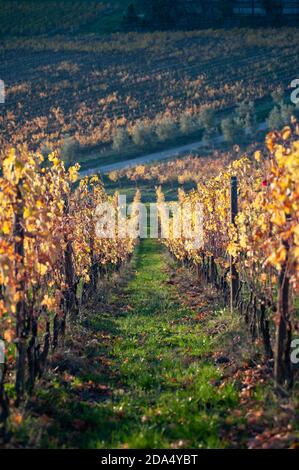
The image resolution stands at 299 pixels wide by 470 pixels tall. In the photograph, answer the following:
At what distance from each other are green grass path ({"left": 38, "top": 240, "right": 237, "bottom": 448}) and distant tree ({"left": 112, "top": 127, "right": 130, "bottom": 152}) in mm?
49550

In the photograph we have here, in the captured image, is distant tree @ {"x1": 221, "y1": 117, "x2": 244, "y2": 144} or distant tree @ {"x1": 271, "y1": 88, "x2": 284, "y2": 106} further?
distant tree @ {"x1": 271, "y1": 88, "x2": 284, "y2": 106}

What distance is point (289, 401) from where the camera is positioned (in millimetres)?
6254

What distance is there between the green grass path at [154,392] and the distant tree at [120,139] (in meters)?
49.5

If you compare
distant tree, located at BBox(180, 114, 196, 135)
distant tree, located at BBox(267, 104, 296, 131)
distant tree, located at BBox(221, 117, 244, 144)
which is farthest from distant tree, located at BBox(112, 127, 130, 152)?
distant tree, located at BBox(267, 104, 296, 131)

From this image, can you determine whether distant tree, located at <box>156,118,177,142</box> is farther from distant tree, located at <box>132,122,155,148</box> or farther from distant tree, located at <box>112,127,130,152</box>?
distant tree, located at <box>112,127,130,152</box>

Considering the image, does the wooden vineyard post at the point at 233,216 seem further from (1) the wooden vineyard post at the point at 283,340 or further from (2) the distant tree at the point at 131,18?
(2) the distant tree at the point at 131,18

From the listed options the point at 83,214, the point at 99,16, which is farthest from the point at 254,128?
the point at 99,16

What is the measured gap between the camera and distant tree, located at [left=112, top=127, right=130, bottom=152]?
200 ft

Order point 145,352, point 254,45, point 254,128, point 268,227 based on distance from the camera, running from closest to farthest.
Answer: point 268,227
point 145,352
point 254,128
point 254,45

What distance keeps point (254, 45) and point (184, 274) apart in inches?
3258

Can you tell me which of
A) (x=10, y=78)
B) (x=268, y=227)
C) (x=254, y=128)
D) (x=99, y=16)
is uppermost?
(x=99, y=16)

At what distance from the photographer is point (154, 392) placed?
7328 millimetres

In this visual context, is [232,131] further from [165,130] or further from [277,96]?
[277,96]
